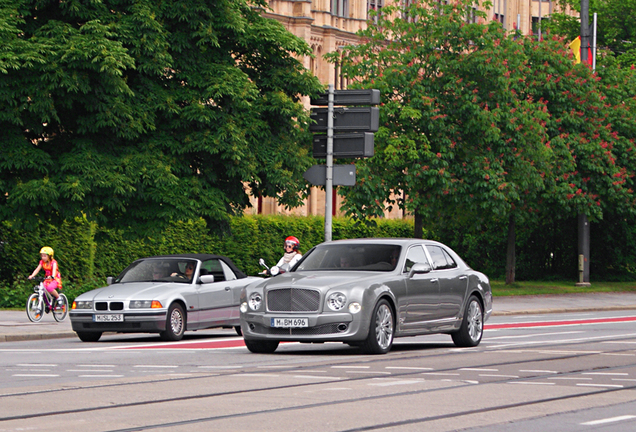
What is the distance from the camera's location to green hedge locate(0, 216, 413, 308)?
102 ft

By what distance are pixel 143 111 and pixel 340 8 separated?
154 feet

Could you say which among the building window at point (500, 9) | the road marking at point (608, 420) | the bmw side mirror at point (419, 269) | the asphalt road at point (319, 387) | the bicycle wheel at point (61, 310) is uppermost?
the building window at point (500, 9)

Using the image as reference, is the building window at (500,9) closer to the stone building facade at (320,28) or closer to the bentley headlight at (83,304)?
the stone building facade at (320,28)

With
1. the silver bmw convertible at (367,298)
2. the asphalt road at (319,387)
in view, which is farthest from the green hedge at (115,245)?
the asphalt road at (319,387)

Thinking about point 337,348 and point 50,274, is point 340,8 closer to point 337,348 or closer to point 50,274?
point 50,274

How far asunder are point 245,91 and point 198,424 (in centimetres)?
1913

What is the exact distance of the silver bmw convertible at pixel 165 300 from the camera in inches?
760

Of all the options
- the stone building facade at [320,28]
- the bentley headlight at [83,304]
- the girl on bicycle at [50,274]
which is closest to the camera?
→ the bentley headlight at [83,304]

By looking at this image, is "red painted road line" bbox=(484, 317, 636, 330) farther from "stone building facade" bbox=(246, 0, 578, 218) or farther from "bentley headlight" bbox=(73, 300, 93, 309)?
"stone building facade" bbox=(246, 0, 578, 218)

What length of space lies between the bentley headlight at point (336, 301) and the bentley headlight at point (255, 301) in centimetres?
102

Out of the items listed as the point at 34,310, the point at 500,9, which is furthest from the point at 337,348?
the point at 500,9

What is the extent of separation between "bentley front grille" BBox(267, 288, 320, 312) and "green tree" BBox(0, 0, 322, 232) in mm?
10609

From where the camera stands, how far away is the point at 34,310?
24.5m

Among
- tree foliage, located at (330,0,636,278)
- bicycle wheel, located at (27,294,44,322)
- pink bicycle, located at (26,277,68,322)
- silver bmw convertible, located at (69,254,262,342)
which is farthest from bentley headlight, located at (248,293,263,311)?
tree foliage, located at (330,0,636,278)
